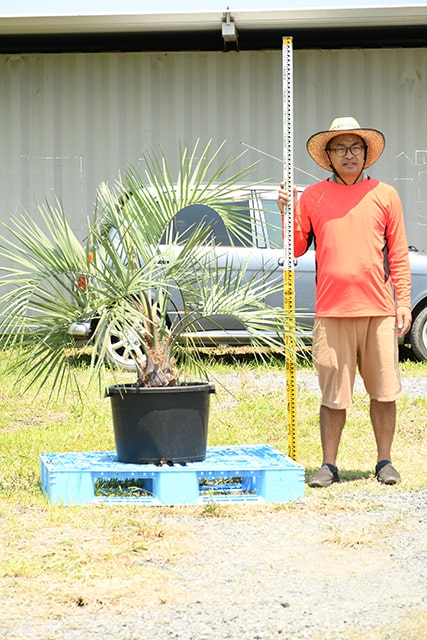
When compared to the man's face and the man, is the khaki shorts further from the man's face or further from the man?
the man's face

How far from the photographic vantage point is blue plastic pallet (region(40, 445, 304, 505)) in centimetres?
597

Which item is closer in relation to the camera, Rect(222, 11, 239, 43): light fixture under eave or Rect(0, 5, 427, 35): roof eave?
Rect(222, 11, 239, 43): light fixture under eave

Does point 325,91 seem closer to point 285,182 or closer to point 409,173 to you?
point 409,173

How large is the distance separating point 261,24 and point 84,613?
10.6m

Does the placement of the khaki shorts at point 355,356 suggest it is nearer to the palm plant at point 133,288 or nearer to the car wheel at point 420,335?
the palm plant at point 133,288

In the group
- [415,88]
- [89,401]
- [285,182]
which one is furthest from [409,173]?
[285,182]

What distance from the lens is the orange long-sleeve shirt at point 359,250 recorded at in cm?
637

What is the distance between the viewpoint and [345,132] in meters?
6.51

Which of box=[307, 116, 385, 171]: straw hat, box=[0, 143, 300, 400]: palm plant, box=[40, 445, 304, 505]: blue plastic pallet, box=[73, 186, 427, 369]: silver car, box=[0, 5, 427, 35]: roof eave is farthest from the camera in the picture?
box=[0, 5, 427, 35]: roof eave

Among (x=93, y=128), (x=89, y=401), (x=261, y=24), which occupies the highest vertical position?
(x=261, y=24)

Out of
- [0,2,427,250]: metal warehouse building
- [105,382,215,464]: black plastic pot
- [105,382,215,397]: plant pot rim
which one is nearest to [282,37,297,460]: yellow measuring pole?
[105,382,215,397]: plant pot rim

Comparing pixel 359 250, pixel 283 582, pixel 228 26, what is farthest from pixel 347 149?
pixel 228 26

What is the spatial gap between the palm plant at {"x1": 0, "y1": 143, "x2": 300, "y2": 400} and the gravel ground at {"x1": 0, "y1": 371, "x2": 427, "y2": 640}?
979mm

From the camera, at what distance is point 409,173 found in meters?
14.5
